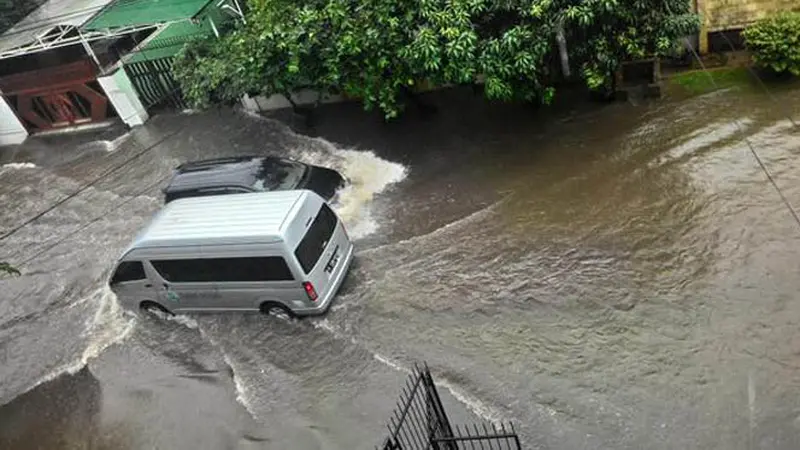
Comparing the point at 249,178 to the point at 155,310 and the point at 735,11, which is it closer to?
the point at 155,310

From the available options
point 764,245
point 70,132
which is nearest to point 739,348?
point 764,245

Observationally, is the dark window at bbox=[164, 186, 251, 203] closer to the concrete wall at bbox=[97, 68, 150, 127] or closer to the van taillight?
the van taillight

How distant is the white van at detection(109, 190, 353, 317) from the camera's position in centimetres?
962

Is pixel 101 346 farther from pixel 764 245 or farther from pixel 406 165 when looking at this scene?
pixel 764 245

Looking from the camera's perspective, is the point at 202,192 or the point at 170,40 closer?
the point at 202,192

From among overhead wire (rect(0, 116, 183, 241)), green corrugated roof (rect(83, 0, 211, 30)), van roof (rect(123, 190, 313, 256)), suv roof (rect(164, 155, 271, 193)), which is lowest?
overhead wire (rect(0, 116, 183, 241))

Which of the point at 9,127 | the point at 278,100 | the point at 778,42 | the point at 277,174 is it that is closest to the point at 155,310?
the point at 277,174

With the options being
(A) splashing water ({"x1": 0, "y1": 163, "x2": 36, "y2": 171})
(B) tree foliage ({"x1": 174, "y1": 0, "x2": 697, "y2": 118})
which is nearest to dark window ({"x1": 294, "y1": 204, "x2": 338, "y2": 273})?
(B) tree foliage ({"x1": 174, "y1": 0, "x2": 697, "y2": 118})

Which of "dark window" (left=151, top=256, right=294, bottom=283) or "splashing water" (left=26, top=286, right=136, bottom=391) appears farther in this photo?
"splashing water" (left=26, top=286, right=136, bottom=391)

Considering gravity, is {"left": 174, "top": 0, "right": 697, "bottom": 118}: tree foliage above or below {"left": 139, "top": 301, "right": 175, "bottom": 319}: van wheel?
above

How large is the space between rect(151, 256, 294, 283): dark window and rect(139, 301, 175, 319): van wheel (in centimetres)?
98

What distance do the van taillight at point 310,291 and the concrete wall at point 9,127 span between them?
1628 centimetres

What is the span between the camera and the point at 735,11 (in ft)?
42.7

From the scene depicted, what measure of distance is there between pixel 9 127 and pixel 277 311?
15.9m
